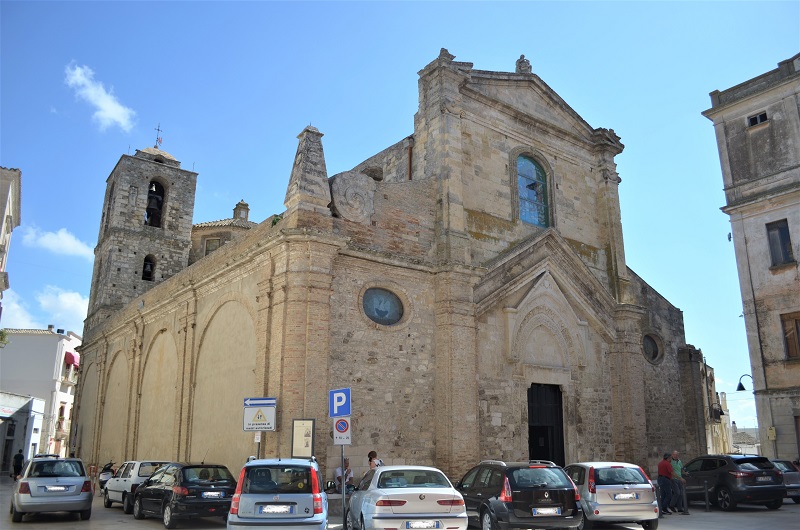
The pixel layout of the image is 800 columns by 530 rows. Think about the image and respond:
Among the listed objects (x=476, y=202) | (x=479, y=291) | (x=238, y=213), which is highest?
(x=238, y=213)

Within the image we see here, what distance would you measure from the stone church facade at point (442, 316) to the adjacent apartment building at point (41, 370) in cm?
2693

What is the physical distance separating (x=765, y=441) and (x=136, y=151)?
103ft

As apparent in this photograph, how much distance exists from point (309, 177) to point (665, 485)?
11.1 meters

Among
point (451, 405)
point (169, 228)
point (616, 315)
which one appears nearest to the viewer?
point (451, 405)

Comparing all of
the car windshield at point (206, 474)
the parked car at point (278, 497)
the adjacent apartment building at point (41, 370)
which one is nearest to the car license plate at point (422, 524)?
the parked car at point (278, 497)

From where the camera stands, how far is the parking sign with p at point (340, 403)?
40.3 feet

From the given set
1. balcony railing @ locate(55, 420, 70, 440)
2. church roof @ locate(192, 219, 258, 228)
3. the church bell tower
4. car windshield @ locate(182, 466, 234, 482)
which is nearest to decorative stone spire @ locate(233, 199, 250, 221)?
church roof @ locate(192, 219, 258, 228)

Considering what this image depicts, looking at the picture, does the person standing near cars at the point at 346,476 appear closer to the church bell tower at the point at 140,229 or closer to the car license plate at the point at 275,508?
the car license plate at the point at 275,508

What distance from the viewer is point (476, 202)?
20344 mm

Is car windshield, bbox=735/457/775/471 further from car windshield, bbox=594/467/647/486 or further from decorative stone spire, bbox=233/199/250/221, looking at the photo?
decorative stone spire, bbox=233/199/250/221

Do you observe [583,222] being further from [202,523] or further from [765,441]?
[202,523]

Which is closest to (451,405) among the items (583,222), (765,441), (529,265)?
(529,265)

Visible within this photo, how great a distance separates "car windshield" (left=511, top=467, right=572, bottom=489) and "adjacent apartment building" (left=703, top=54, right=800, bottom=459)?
15.2 meters

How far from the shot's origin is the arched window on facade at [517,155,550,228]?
72.5 ft
